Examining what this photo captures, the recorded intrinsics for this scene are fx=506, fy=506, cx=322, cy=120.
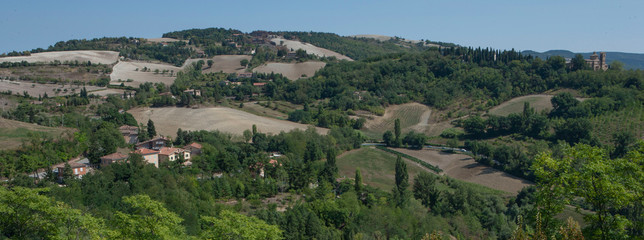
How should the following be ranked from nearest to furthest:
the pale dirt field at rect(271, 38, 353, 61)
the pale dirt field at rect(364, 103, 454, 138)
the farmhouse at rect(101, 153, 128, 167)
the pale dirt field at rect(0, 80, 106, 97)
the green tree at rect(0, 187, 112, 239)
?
1. the green tree at rect(0, 187, 112, 239)
2. the farmhouse at rect(101, 153, 128, 167)
3. the pale dirt field at rect(364, 103, 454, 138)
4. the pale dirt field at rect(0, 80, 106, 97)
5. the pale dirt field at rect(271, 38, 353, 61)

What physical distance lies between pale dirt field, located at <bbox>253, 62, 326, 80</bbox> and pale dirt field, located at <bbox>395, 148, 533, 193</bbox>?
5463 centimetres

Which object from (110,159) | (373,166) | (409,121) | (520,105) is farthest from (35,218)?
(520,105)

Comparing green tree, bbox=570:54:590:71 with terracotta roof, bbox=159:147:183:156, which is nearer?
terracotta roof, bbox=159:147:183:156

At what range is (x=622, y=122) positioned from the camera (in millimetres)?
63281

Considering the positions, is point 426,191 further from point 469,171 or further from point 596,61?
point 596,61

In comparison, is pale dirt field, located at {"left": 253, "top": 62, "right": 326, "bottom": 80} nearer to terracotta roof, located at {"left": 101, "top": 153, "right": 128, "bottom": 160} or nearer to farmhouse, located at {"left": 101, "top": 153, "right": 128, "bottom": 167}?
terracotta roof, located at {"left": 101, "top": 153, "right": 128, "bottom": 160}

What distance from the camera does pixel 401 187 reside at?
43.7 meters

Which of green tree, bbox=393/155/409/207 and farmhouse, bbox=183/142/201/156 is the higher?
farmhouse, bbox=183/142/201/156

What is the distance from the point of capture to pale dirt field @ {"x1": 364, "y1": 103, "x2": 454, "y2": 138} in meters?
72.8

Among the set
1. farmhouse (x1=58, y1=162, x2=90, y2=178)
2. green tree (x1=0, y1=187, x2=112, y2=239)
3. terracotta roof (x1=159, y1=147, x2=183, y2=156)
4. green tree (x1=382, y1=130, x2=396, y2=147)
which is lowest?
green tree (x1=382, y1=130, x2=396, y2=147)

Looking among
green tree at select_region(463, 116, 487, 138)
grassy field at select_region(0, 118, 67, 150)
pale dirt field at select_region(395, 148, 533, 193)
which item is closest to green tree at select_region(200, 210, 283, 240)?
grassy field at select_region(0, 118, 67, 150)

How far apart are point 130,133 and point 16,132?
10760 mm

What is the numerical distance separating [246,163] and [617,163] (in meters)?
36.1

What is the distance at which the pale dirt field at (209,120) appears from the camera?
212ft
